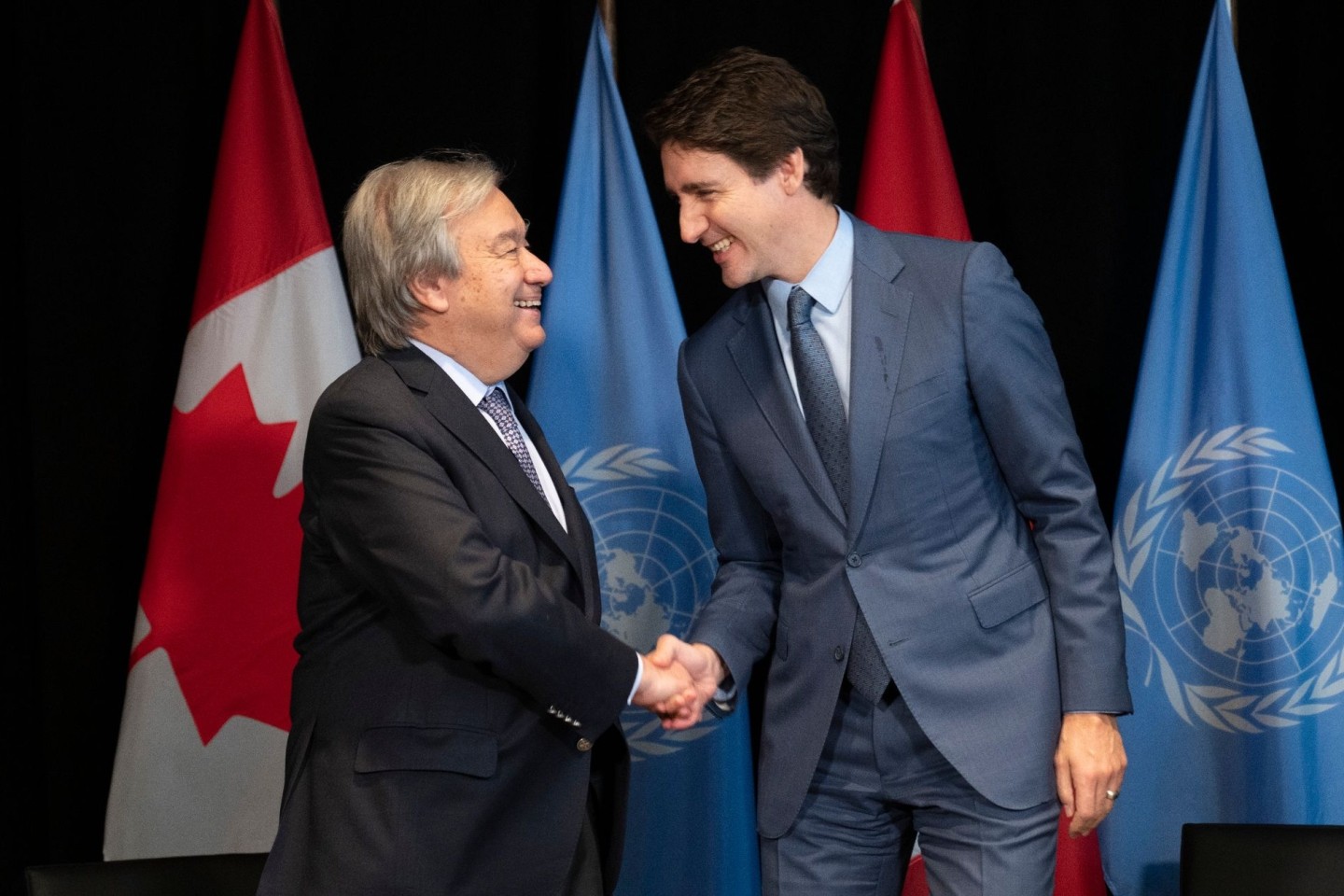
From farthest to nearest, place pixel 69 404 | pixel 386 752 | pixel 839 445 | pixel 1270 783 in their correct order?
pixel 69 404 < pixel 1270 783 < pixel 839 445 < pixel 386 752

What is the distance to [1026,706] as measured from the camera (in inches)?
82.4

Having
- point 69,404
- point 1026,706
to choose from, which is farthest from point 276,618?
point 1026,706

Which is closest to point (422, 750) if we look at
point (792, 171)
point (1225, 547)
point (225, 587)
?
point (792, 171)

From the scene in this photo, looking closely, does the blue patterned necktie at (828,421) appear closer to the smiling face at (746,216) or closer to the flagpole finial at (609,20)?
the smiling face at (746,216)

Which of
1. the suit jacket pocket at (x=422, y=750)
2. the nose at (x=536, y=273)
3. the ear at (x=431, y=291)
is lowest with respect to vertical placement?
the suit jacket pocket at (x=422, y=750)

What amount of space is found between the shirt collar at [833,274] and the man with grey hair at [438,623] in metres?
0.46

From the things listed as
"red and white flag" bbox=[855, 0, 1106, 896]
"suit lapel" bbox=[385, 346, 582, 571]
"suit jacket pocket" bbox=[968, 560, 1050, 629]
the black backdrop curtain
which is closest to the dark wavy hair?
"suit lapel" bbox=[385, 346, 582, 571]

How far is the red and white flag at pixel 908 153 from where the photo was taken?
122 inches

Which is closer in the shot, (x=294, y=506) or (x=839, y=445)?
(x=839, y=445)

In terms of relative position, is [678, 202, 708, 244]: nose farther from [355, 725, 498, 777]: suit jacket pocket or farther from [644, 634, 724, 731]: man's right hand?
[355, 725, 498, 777]: suit jacket pocket

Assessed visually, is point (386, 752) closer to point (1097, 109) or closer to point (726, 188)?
point (726, 188)

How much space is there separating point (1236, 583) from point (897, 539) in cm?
115

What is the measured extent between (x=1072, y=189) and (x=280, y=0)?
186cm

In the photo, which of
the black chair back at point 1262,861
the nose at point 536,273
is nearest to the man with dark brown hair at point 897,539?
the nose at point 536,273
